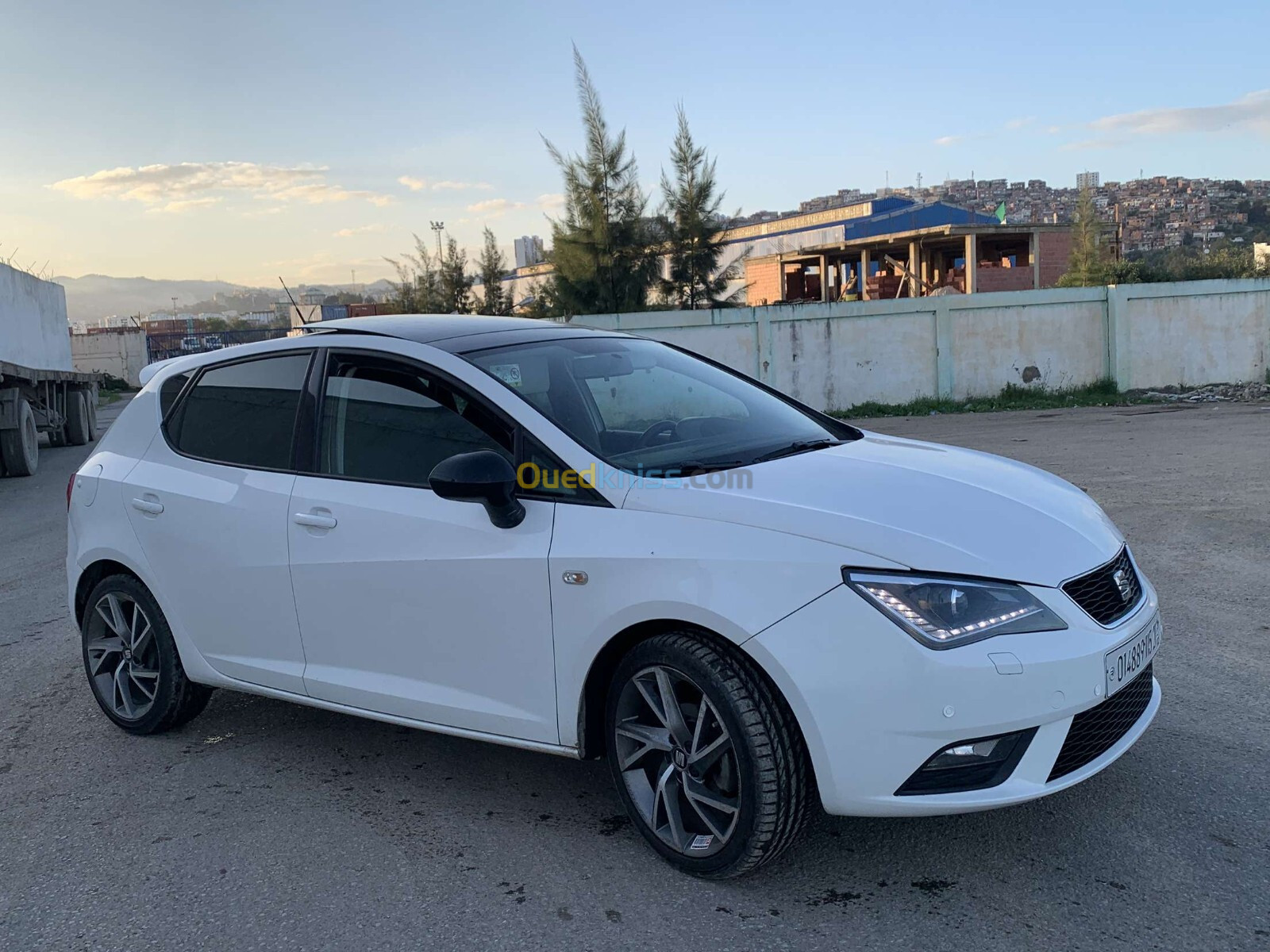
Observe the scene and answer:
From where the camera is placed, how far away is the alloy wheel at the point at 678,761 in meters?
3.05

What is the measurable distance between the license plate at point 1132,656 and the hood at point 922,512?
9.8 inches

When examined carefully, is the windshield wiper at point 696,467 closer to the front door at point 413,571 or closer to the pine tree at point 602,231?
the front door at point 413,571

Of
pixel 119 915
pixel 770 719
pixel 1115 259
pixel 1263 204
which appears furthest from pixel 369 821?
pixel 1263 204

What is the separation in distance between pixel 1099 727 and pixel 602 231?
2076 centimetres

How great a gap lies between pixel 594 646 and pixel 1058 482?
1.84m

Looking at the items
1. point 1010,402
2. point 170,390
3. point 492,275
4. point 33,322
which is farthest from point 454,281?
point 170,390

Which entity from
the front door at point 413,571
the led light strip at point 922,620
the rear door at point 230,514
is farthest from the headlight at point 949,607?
the rear door at point 230,514

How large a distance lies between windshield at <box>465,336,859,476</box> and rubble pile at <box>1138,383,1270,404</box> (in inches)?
707

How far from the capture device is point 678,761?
3.14m

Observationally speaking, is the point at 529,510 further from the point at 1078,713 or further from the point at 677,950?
the point at 1078,713

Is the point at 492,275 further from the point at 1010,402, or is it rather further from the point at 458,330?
the point at 458,330

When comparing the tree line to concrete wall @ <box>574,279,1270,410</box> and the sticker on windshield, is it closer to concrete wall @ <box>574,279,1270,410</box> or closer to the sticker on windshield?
concrete wall @ <box>574,279,1270,410</box>

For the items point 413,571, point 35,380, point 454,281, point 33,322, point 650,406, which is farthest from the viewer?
point 454,281

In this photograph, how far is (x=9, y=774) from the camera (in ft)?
13.9
